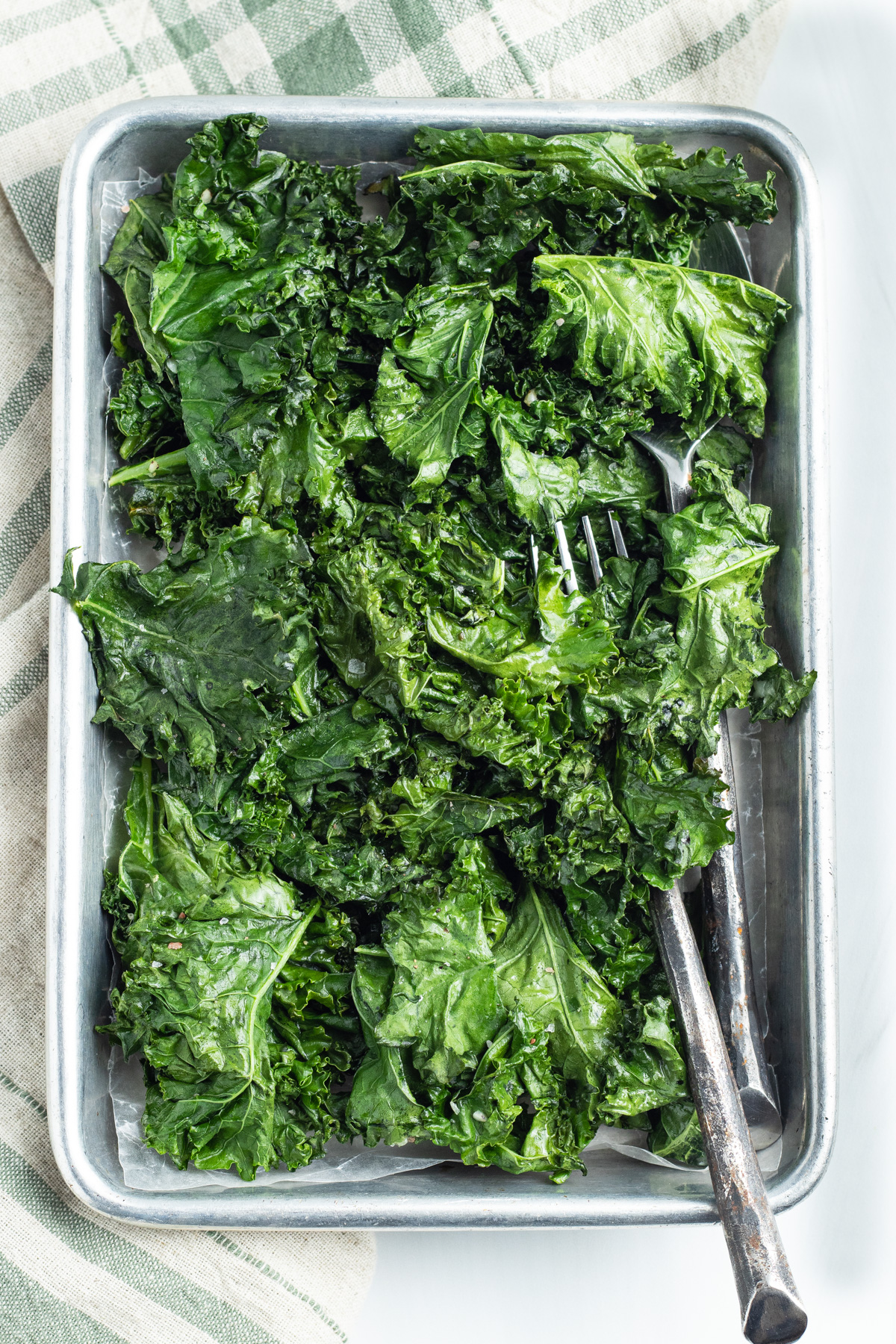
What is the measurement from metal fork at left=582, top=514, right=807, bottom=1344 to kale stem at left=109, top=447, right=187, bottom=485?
2.75 feet

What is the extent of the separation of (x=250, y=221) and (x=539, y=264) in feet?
1.86

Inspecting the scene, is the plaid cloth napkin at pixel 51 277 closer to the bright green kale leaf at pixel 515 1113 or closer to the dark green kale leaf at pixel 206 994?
the dark green kale leaf at pixel 206 994

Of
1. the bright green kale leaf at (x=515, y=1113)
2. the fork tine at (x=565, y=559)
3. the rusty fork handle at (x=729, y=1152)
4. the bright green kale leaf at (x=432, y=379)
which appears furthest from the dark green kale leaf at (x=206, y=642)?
the rusty fork handle at (x=729, y=1152)

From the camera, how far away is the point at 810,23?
2.50 metres

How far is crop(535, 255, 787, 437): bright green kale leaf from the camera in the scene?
2.03 meters

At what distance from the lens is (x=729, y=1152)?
1950mm

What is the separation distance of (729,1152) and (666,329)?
5.19 ft

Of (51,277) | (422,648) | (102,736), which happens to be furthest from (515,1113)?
(51,277)

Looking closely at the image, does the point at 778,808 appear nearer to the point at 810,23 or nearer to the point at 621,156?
the point at 621,156

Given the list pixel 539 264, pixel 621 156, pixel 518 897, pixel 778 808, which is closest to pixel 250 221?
pixel 539 264

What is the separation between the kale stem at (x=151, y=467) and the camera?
2.12m

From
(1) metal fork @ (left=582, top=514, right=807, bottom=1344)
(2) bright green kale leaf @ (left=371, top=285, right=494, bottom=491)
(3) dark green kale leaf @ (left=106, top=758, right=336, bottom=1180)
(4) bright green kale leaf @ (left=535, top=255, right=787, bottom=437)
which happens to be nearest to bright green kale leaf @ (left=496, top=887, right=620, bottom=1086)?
(1) metal fork @ (left=582, top=514, right=807, bottom=1344)

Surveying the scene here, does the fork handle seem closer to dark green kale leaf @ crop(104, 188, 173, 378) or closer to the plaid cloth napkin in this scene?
the plaid cloth napkin

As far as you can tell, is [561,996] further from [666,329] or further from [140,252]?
[140,252]
